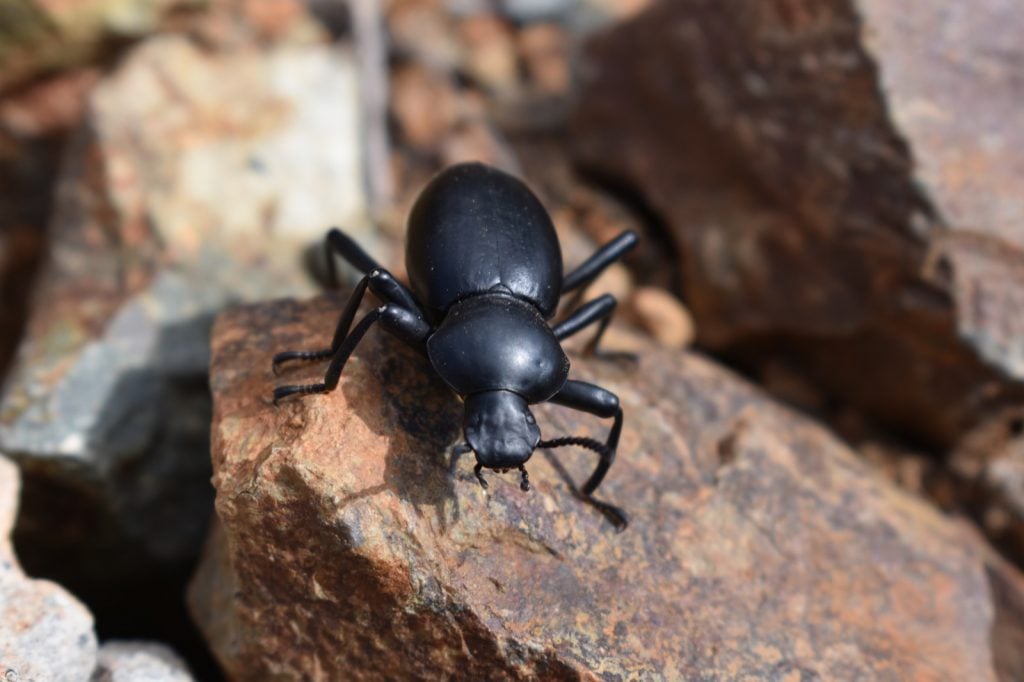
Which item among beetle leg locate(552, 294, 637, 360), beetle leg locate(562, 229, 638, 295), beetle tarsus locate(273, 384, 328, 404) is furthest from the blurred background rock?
beetle tarsus locate(273, 384, 328, 404)

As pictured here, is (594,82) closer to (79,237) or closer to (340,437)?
(79,237)

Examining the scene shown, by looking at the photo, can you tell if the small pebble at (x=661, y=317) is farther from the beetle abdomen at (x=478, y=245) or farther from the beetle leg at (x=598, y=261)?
the beetle abdomen at (x=478, y=245)

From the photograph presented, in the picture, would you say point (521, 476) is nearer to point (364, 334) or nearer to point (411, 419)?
point (411, 419)

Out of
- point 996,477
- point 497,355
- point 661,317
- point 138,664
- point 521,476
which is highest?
point 497,355

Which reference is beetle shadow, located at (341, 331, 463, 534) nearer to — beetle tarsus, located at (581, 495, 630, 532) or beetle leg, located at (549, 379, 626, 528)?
beetle leg, located at (549, 379, 626, 528)

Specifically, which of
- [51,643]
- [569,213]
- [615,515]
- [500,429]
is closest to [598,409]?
[615,515]

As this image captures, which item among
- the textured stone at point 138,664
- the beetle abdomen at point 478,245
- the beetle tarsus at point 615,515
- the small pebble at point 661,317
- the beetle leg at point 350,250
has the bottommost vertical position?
the small pebble at point 661,317

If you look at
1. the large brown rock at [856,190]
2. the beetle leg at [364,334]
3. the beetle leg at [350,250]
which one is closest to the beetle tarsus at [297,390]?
the beetle leg at [364,334]

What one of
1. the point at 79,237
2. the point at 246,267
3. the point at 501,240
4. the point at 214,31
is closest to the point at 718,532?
the point at 501,240
